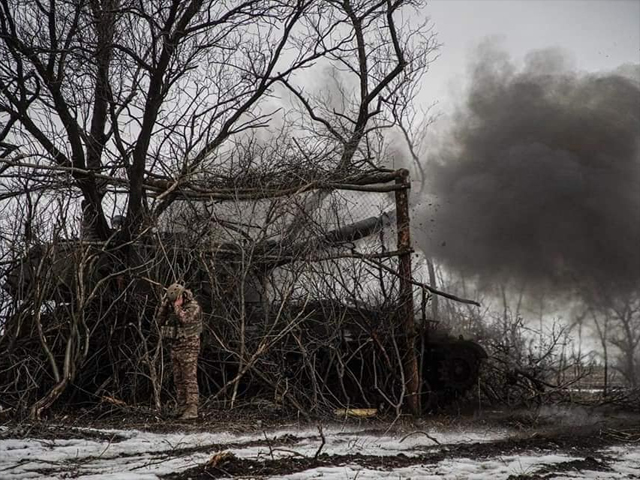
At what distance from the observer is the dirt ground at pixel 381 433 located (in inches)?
227

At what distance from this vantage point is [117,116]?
12750mm

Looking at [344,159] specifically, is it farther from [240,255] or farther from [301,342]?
[301,342]

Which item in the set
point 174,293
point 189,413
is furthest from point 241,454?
point 174,293

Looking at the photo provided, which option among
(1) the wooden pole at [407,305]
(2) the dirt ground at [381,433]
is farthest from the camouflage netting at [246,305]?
(2) the dirt ground at [381,433]

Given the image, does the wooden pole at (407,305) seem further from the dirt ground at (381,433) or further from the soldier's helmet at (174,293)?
the soldier's helmet at (174,293)

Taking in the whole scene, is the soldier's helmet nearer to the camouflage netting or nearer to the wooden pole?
the camouflage netting

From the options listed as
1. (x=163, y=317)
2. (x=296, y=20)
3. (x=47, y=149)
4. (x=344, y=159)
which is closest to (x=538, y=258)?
(x=344, y=159)

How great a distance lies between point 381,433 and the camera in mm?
8078

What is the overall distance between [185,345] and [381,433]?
270cm

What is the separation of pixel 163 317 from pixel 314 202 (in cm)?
342

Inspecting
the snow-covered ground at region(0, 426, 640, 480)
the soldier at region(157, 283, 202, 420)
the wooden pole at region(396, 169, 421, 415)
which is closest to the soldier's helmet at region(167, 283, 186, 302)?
the soldier at region(157, 283, 202, 420)

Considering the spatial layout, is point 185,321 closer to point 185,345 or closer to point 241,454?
point 185,345

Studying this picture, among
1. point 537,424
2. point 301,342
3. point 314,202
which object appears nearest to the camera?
point 537,424

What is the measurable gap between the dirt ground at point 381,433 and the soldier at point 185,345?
0.27 m
